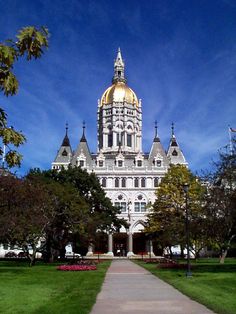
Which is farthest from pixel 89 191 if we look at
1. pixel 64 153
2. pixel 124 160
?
pixel 64 153

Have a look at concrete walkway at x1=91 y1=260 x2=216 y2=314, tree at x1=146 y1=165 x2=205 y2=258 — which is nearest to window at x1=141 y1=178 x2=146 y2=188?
tree at x1=146 y1=165 x2=205 y2=258

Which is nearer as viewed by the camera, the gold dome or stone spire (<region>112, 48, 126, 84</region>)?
the gold dome

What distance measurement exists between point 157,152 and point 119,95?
23.3 m

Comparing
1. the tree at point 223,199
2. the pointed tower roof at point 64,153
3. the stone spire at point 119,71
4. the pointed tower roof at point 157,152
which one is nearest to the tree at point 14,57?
the tree at point 223,199

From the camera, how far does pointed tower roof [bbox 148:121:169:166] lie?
109438 millimetres

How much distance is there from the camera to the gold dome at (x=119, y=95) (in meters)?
125

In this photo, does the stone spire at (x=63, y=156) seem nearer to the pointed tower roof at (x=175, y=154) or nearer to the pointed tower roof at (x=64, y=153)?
the pointed tower roof at (x=64, y=153)

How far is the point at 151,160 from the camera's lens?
110562 mm

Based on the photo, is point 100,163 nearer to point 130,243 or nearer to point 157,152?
point 157,152

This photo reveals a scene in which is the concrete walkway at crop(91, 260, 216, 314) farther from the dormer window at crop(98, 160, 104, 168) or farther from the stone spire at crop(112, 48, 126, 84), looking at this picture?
the stone spire at crop(112, 48, 126, 84)

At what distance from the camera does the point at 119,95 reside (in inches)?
4951

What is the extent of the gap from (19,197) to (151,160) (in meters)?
73.7

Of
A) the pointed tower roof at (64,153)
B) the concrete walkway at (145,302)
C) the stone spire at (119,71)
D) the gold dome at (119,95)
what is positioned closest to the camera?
the concrete walkway at (145,302)

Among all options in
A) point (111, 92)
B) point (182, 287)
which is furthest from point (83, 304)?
point (111, 92)
